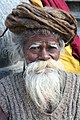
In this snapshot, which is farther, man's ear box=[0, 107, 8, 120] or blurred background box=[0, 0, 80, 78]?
blurred background box=[0, 0, 80, 78]

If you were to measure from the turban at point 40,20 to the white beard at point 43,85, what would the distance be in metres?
0.20

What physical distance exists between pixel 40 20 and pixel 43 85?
36cm

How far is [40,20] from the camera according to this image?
288 cm

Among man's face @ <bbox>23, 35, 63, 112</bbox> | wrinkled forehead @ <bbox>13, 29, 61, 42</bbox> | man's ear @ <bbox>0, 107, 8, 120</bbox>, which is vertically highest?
wrinkled forehead @ <bbox>13, 29, 61, 42</bbox>

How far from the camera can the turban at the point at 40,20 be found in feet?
9.48

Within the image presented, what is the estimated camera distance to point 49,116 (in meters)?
2.88

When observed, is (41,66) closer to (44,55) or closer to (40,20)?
(44,55)

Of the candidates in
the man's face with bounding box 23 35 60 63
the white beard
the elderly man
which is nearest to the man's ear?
the elderly man

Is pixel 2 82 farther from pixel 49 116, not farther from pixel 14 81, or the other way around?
pixel 49 116

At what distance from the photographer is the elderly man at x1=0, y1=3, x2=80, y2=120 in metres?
2.88

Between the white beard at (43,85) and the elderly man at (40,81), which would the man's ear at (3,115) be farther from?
the white beard at (43,85)

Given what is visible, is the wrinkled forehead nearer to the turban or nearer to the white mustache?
the turban

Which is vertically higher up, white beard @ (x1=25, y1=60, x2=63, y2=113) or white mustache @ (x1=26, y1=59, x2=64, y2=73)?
white mustache @ (x1=26, y1=59, x2=64, y2=73)

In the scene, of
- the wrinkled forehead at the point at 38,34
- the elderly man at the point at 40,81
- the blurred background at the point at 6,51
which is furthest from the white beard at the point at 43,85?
the blurred background at the point at 6,51
